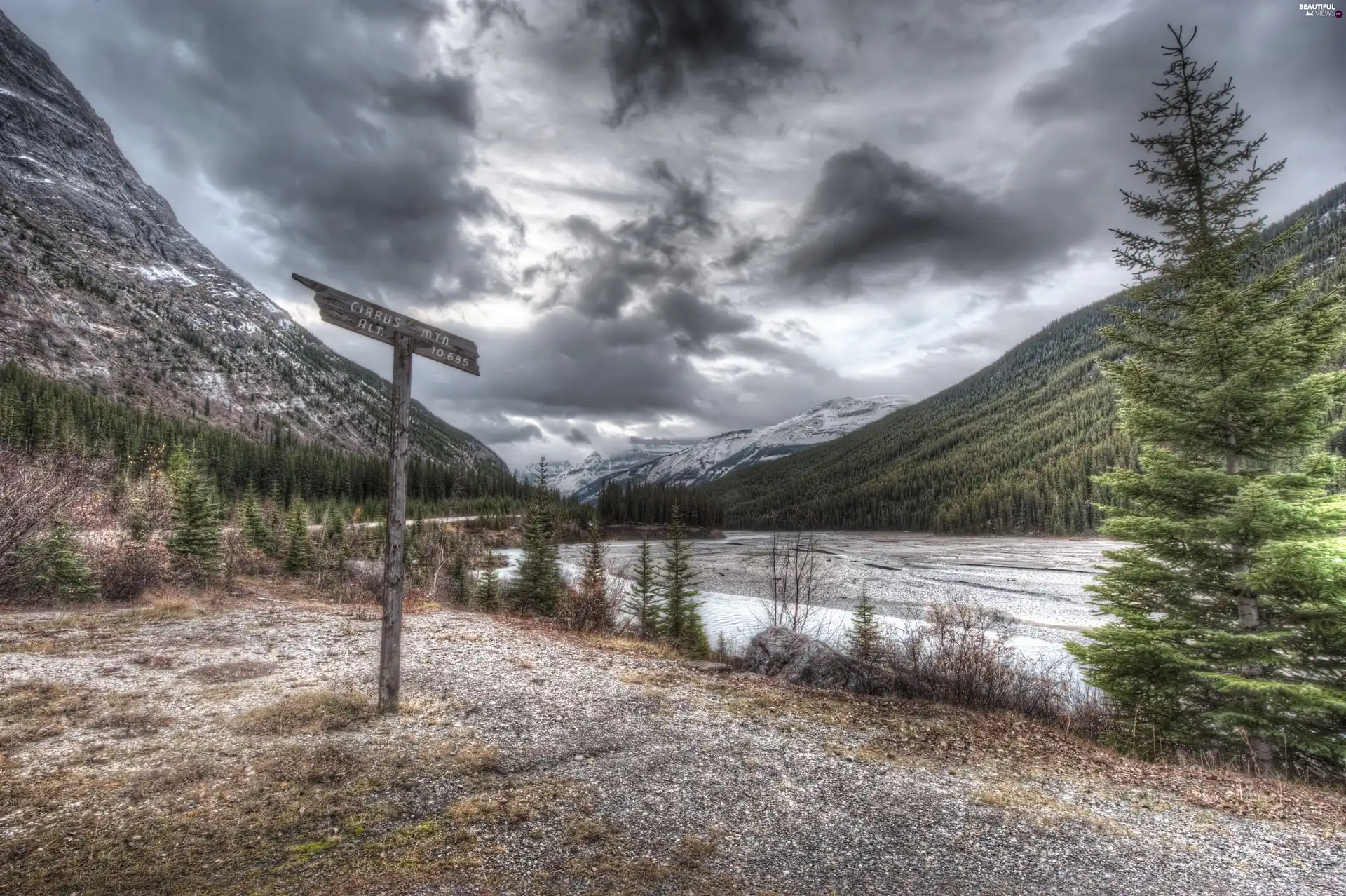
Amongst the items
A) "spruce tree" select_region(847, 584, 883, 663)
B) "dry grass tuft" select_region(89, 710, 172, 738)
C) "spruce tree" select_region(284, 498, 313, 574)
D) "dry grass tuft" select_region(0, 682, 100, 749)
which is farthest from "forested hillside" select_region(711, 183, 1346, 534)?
"dry grass tuft" select_region(89, 710, 172, 738)

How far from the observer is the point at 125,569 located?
15641 mm

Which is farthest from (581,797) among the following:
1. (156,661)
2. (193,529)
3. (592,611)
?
(193,529)

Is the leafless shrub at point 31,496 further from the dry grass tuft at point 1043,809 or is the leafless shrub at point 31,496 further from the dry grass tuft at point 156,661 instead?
the dry grass tuft at point 1043,809

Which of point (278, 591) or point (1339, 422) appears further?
point (278, 591)

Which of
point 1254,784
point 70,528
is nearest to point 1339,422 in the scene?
point 1254,784

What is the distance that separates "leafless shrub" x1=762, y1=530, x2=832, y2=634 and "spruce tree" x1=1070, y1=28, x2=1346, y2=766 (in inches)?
286

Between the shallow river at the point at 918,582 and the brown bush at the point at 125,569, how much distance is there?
1872 cm

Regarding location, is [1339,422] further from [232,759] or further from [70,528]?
[70,528]

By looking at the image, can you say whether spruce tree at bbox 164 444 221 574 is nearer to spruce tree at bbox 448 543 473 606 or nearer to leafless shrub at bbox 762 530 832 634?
spruce tree at bbox 448 543 473 606

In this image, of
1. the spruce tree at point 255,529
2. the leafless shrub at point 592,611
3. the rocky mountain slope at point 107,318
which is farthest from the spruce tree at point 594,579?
the rocky mountain slope at point 107,318

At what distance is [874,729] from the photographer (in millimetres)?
7320

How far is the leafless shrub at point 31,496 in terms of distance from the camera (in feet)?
39.8

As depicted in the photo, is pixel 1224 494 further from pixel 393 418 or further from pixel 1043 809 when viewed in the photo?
pixel 393 418

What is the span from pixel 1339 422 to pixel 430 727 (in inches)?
543
